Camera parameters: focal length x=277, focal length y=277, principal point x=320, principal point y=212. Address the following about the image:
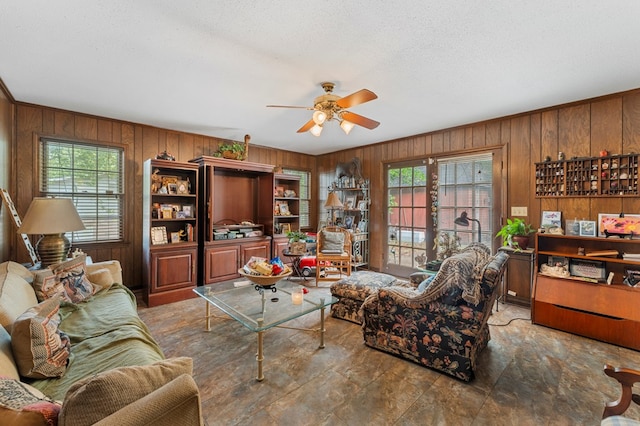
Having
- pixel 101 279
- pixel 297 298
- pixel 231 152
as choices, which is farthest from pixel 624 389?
pixel 231 152

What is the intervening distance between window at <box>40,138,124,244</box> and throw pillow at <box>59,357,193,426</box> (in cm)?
362

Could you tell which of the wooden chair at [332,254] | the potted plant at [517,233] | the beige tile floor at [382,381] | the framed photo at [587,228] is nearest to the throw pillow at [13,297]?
the beige tile floor at [382,381]

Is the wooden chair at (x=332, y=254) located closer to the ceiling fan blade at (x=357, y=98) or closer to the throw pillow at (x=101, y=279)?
the ceiling fan blade at (x=357, y=98)

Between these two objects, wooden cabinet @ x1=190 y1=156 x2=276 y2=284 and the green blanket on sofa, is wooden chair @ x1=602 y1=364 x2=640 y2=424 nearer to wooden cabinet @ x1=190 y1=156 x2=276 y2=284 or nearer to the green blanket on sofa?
the green blanket on sofa

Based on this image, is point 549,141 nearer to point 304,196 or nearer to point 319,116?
point 319,116

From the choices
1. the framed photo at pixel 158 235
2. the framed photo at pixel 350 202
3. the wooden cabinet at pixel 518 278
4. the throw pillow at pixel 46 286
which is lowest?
the wooden cabinet at pixel 518 278

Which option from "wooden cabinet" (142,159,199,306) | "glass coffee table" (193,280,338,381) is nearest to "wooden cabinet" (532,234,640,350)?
"glass coffee table" (193,280,338,381)

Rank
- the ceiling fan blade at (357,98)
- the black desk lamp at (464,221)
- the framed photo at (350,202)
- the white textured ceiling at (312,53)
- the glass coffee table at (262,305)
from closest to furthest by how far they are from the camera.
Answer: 1. the white textured ceiling at (312,53)
2. the glass coffee table at (262,305)
3. the ceiling fan blade at (357,98)
4. the black desk lamp at (464,221)
5. the framed photo at (350,202)

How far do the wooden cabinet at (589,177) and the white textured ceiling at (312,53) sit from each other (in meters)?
0.73

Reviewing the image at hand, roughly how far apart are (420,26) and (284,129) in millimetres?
2782

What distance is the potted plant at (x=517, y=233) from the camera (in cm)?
342

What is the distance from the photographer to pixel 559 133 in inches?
132

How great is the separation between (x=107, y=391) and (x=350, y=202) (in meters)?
4.92

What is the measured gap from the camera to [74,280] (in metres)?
2.44
